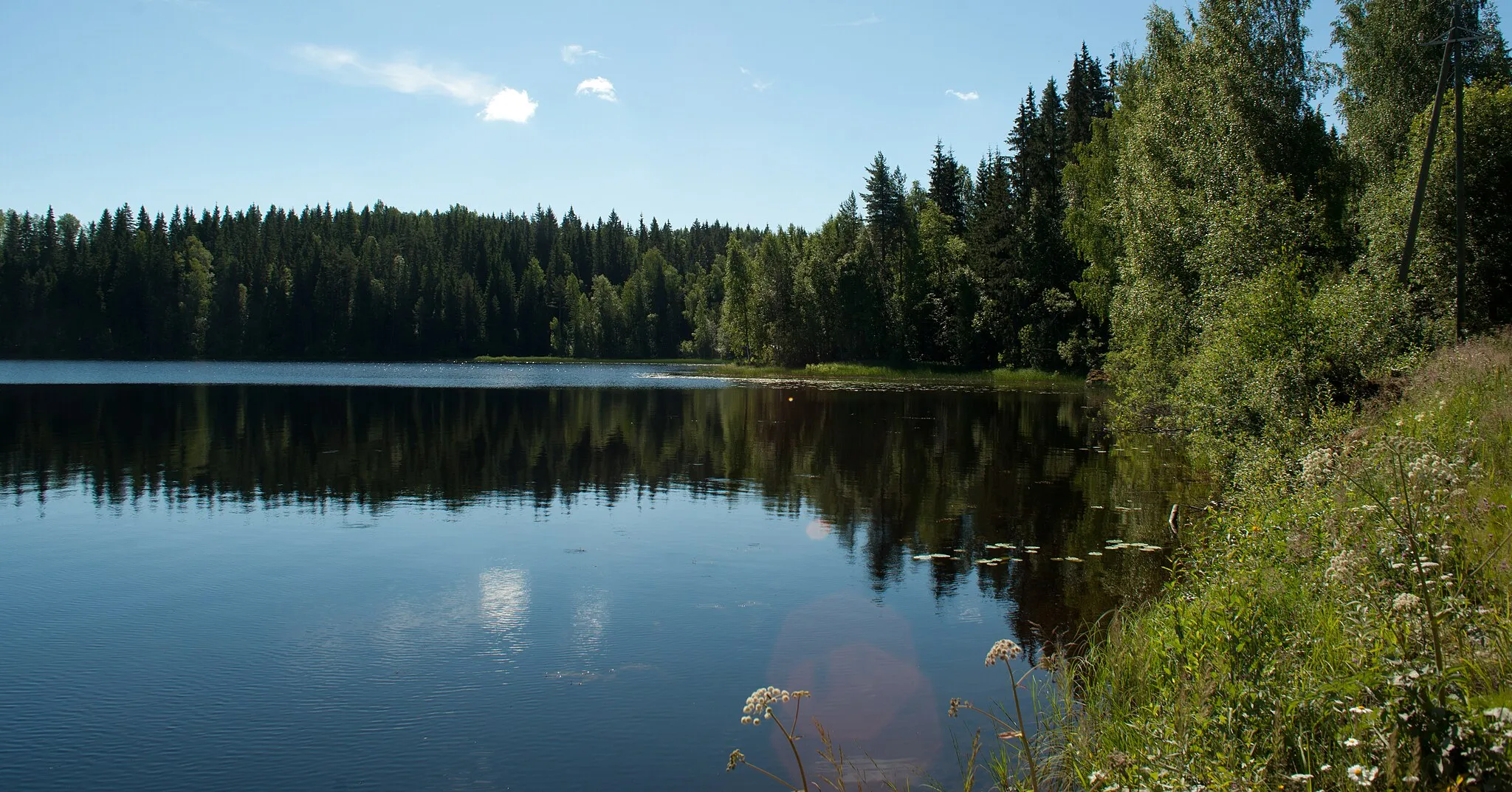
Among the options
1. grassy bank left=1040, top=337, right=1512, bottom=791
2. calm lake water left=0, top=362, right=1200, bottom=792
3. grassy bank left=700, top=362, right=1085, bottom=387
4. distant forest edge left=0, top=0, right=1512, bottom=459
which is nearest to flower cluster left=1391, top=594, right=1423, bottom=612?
grassy bank left=1040, top=337, right=1512, bottom=791

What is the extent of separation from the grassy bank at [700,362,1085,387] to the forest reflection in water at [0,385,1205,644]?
19356 mm

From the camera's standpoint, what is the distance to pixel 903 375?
8125cm

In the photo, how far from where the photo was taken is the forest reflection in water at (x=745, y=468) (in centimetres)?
1616

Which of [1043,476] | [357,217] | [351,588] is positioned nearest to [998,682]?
[351,588]

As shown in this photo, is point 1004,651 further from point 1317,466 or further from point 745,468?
point 745,468

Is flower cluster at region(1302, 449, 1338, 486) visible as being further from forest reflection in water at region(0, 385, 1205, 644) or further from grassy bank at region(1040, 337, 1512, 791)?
forest reflection in water at region(0, 385, 1205, 644)

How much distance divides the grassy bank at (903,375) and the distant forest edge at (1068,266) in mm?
1726

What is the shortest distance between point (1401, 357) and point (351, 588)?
19.7 m

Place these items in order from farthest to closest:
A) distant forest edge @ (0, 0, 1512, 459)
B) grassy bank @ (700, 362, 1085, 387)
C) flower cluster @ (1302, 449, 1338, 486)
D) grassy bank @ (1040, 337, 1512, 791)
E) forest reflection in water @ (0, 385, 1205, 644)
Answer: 1. grassy bank @ (700, 362, 1085, 387)
2. distant forest edge @ (0, 0, 1512, 459)
3. forest reflection in water @ (0, 385, 1205, 644)
4. flower cluster @ (1302, 449, 1338, 486)
5. grassy bank @ (1040, 337, 1512, 791)

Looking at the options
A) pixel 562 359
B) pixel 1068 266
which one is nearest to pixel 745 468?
pixel 1068 266

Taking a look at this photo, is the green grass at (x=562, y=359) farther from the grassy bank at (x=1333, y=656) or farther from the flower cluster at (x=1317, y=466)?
the grassy bank at (x=1333, y=656)

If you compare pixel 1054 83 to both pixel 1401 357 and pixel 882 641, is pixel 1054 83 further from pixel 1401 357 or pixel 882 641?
pixel 882 641

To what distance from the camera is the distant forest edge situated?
26.3 meters

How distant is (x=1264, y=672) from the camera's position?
6.23m
